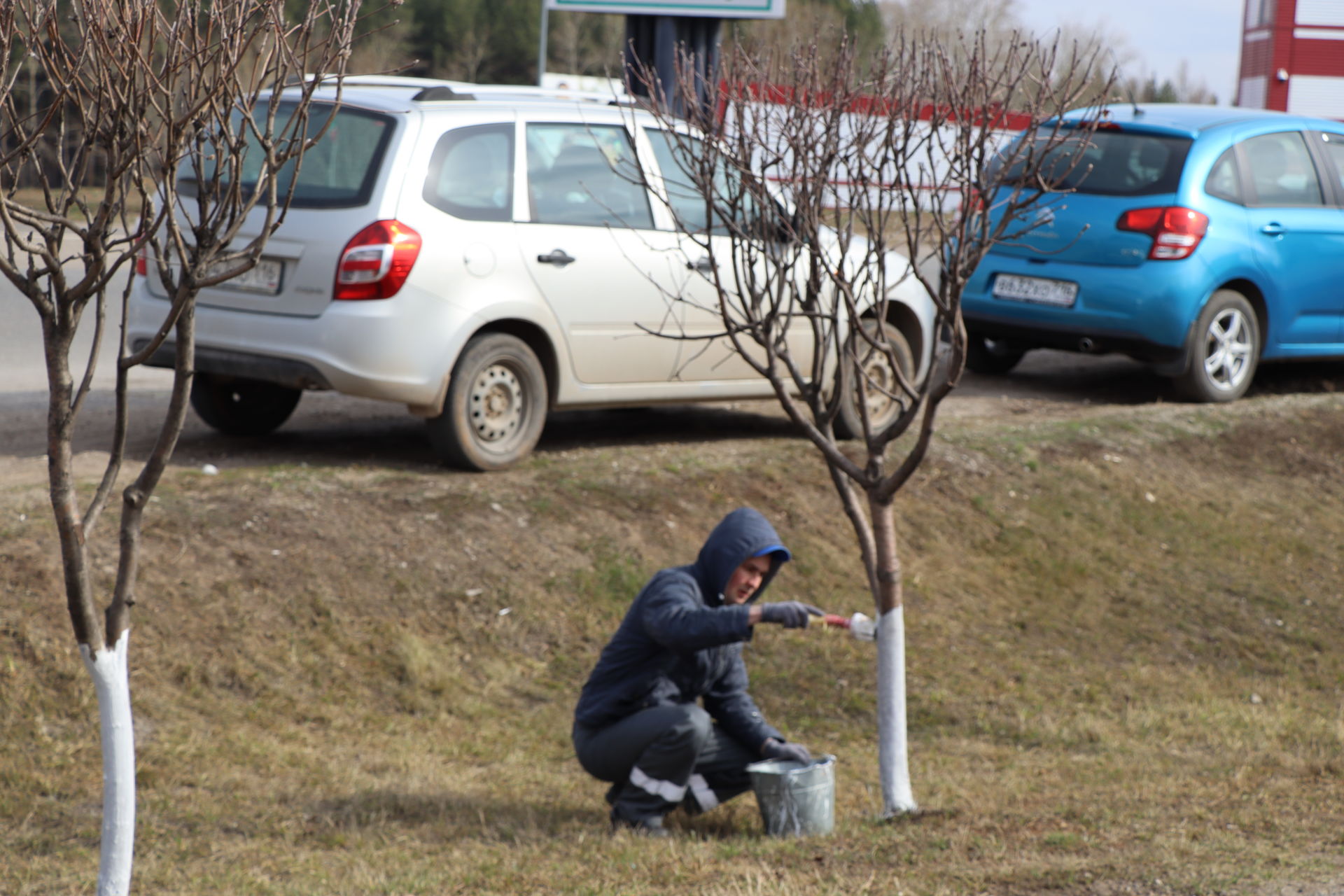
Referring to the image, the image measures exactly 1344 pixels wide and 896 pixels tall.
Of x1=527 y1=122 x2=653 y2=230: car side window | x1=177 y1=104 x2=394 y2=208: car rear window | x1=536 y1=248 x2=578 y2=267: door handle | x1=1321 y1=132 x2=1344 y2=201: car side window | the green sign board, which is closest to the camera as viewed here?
x1=177 y1=104 x2=394 y2=208: car rear window

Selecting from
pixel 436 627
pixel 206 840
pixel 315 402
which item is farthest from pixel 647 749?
pixel 315 402

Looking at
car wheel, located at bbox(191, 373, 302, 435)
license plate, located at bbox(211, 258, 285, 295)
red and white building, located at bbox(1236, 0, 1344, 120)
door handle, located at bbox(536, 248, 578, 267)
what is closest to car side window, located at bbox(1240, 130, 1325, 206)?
door handle, located at bbox(536, 248, 578, 267)

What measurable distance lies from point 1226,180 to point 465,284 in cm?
534

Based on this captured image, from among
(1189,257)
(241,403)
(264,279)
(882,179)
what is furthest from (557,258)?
(1189,257)

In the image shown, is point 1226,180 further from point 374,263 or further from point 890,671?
point 890,671

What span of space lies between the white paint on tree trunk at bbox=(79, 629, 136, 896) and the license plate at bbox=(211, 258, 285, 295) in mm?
3317

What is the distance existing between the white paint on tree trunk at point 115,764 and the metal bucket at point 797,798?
1.91 meters

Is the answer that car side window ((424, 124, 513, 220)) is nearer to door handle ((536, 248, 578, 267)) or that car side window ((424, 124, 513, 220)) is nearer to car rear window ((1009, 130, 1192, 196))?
door handle ((536, 248, 578, 267))

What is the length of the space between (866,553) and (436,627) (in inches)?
80.1

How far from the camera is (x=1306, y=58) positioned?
65.5 feet

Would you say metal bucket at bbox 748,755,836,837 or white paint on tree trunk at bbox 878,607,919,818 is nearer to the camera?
metal bucket at bbox 748,755,836,837

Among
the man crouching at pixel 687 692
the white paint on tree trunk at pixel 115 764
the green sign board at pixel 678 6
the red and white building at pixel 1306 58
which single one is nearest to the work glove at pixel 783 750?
the man crouching at pixel 687 692

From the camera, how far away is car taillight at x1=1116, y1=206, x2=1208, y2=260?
9414 millimetres

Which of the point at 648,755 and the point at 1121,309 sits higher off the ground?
the point at 1121,309
